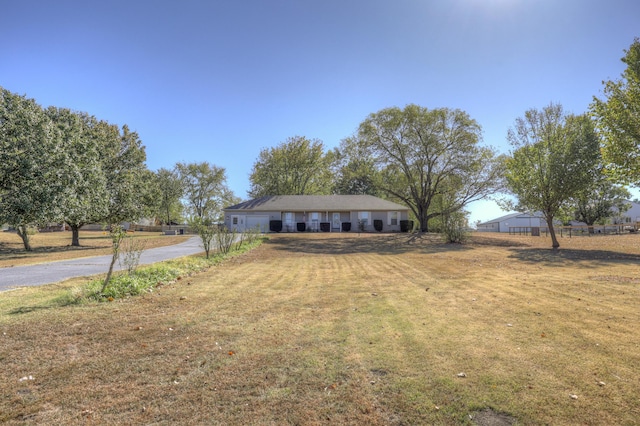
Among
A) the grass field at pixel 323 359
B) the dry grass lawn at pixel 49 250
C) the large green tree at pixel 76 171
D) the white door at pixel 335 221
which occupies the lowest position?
the grass field at pixel 323 359

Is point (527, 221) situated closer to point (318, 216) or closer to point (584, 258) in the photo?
point (318, 216)

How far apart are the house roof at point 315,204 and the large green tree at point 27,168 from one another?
26.5 metres

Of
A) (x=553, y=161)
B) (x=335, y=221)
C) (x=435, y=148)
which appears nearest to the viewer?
(x=553, y=161)

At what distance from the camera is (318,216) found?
A: 39.4m

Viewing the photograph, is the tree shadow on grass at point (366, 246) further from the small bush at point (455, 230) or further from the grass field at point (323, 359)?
the grass field at point (323, 359)

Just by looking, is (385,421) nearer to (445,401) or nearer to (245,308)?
(445,401)

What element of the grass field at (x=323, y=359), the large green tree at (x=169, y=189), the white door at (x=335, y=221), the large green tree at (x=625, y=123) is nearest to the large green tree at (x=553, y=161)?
the large green tree at (x=625, y=123)

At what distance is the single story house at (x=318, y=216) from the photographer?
127 feet

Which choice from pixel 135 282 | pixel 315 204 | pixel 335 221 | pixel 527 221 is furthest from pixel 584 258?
pixel 527 221

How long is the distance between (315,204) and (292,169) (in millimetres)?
14655

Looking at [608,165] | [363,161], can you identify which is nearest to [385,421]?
[608,165]

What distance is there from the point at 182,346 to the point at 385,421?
8.58 feet

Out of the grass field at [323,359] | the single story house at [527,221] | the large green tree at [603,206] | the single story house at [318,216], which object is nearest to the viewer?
the grass field at [323,359]

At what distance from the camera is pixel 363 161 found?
3278 centimetres
